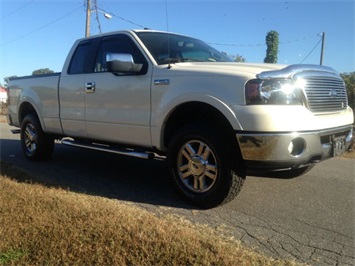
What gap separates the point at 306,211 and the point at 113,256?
2266mm

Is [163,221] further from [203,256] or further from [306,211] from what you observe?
[306,211]

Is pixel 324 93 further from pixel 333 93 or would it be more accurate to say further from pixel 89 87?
pixel 89 87

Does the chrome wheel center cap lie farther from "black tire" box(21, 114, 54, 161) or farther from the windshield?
"black tire" box(21, 114, 54, 161)

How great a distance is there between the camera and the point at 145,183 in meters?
5.34

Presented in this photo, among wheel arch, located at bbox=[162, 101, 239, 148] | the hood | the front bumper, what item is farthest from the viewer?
wheel arch, located at bbox=[162, 101, 239, 148]

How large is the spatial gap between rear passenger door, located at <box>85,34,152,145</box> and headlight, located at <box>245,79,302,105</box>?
1.40 metres

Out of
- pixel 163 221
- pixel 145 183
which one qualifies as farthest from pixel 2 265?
pixel 145 183

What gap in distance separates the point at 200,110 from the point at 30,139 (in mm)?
3964

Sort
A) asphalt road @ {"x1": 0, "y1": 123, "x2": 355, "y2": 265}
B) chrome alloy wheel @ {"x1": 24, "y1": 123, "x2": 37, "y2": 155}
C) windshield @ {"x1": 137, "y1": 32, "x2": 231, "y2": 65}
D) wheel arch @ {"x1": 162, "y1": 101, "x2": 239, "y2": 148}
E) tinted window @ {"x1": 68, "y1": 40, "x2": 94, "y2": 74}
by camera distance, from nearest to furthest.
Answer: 1. asphalt road @ {"x1": 0, "y1": 123, "x2": 355, "y2": 265}
2. wheel arch @ {"x1": 162, "y1": 101, "x2": 239, "y2": 148}
3. windshield @ {"x1": 137, "y1": 32, "x2": 231, "y2": 65}
4. tinted window @ {"x1": 68, "y1": 40, "x2": 94, "y2": 74}
5. chrome alloy wheel @ {"x1": 24, "y1": 123, "x2": 37, "y2": 155}

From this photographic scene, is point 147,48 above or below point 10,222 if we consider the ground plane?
above

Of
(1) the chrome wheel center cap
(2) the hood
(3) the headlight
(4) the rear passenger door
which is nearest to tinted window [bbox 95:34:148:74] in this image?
(4) the rear passenger door

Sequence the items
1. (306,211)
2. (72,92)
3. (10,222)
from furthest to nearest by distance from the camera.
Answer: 1. (72,92)
2. (306,211)
3. (10,222)

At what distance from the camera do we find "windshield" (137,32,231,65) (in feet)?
16.1

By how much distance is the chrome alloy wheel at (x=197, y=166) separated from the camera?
4.09m
